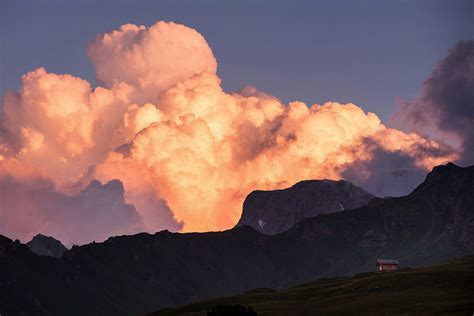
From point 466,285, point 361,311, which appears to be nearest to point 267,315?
point 361,311

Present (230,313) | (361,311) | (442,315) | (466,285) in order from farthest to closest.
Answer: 1. (466,285)
2. (361,311)
3. (442,315)
4. (230,313)

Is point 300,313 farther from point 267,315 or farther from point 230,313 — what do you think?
point 230,313

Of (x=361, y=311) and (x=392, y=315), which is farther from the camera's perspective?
(x=361, y=311)

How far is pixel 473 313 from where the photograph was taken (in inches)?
5482

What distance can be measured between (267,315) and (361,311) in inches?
1149

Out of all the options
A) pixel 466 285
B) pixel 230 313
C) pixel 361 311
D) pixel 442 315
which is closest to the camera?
pixel 230 313

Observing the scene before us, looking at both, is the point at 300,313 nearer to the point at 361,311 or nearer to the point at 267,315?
the point at 267,315

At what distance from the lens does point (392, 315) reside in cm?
15938

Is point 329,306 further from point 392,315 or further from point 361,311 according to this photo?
point 392,315

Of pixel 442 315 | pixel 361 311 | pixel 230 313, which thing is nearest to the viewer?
pixel 230 313

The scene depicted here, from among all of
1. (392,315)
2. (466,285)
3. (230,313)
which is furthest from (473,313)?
(466,285)

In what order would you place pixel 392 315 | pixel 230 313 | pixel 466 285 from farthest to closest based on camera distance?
pixel 466 285
pixel 392 315
pixel 230 313

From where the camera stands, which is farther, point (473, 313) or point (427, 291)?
point (427, 291)

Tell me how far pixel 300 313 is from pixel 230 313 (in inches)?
2478
